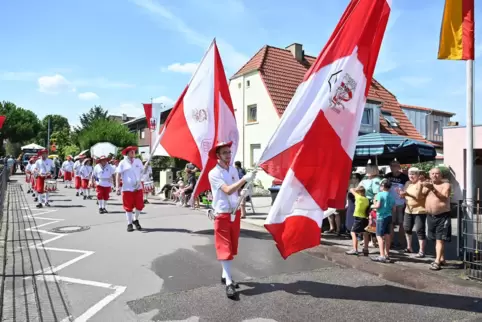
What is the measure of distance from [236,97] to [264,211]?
12998mm

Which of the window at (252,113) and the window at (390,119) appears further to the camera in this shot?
the window at (390,119)

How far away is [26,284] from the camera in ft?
17.2

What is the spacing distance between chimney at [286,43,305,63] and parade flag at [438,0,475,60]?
2061 cm

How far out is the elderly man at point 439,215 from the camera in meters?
6.04

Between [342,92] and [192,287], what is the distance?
3.30 m

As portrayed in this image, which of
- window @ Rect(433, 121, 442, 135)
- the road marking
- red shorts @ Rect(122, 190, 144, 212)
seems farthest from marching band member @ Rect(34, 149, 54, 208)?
window @ Rect(433, 121, 442, 135)

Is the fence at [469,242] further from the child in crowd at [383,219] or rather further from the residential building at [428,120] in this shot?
the residential building at [428,120]

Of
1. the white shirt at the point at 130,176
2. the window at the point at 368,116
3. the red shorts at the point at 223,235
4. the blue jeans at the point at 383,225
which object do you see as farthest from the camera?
the window at the point at 368,116

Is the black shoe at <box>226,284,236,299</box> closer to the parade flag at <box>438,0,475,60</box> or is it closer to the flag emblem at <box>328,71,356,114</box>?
the flag emblem at <box>328,71,356,114</box>

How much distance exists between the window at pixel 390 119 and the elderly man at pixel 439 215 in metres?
20.9

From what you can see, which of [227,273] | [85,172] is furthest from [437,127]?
[227,273]

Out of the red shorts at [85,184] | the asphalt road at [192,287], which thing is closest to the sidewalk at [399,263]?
the asphalt road at [192,287]

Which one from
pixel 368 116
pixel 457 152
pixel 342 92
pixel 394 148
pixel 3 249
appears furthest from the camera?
pixel 368 116

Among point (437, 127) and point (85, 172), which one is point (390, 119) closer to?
point (437, 127)
